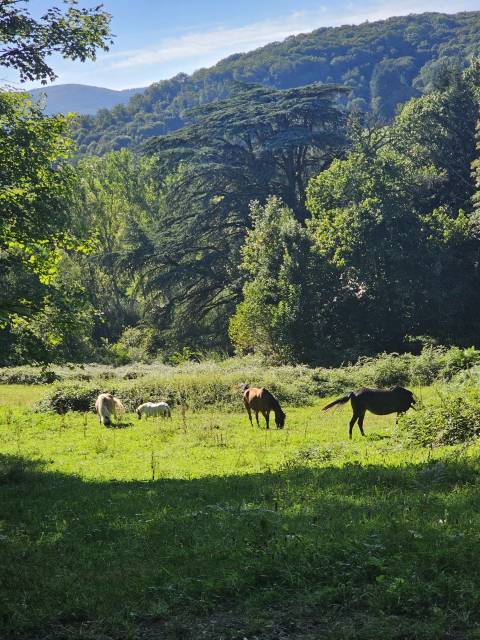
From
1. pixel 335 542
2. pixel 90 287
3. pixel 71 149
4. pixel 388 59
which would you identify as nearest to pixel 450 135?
pixel 90 287

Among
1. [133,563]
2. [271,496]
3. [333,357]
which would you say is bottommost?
[333,357]

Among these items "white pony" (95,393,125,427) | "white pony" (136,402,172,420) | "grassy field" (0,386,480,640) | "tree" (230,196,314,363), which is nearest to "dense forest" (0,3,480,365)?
"tree" (230,196,314,363)

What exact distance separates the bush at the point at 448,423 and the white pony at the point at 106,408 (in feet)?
34.8

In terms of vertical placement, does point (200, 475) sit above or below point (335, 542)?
below

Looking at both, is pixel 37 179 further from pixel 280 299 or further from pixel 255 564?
pixel 280 299

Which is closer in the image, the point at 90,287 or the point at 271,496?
the point at 271,496

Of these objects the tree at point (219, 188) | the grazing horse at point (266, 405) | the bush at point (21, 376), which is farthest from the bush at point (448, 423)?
the tree at point (219, 188)

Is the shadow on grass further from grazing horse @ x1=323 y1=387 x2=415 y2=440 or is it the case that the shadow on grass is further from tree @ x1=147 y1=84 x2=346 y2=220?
tree @ x1=147 y1=84 x2=346 y2=220

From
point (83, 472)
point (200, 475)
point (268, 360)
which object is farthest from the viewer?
point (268, 360)

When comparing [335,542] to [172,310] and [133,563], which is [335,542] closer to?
[133,563]

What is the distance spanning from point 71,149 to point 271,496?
15456mm

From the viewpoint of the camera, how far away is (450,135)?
5434cm

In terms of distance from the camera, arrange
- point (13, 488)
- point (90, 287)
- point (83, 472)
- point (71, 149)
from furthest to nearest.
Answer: point (90, 287) < point (71, 149) < point (83, 472) < point (13, 488)

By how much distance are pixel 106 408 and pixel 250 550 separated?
16394 millimetres
